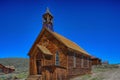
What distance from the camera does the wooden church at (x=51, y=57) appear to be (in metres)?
24.0

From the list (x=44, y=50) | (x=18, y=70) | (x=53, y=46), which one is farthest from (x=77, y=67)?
(x=18, y=70)

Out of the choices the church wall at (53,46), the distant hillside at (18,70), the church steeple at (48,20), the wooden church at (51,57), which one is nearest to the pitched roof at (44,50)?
the wooden church at (51,57)

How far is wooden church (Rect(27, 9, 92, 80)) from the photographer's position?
2405 cm

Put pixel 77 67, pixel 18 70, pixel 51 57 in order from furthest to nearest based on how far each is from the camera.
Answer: pixel 18 70, pixel 77 67, pixel 51 57

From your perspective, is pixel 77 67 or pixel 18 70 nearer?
pixel 77 67

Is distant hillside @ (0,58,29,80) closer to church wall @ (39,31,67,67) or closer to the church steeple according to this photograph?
church wall @ (39,31,67,67)

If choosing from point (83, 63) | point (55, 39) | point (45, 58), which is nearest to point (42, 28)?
point (55, 39)

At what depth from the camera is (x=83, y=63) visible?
3178 centimetres

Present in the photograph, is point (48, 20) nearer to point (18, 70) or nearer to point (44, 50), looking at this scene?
point (44, 50)

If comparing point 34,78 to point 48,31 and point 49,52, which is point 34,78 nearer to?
point 49,52

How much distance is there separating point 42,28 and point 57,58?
5.33 meters

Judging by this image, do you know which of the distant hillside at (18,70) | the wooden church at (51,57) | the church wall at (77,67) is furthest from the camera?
the distant hillside at (18,70)

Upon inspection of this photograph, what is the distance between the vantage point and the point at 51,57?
26.6 m

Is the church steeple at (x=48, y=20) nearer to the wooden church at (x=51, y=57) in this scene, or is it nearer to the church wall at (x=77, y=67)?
the wooden church at (x=51, y=57)
